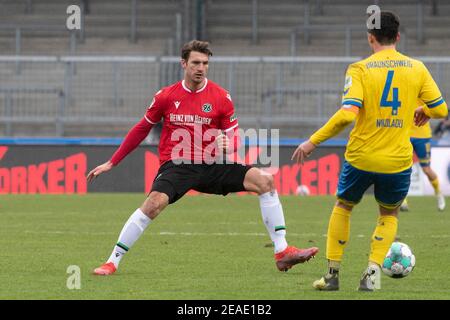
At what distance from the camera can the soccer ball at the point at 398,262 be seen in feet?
30.8

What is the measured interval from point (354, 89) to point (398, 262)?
180cm

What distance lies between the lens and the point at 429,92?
8.62 metres

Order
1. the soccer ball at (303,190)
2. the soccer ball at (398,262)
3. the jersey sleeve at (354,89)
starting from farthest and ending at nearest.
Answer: the soccer ball at (303,190), the soccer ball at (398,262), the jersey sleeve at (354,89)

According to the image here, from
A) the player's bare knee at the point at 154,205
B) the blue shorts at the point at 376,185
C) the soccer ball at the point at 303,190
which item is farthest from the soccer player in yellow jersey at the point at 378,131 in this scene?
the soccer ball at the point at 303,190

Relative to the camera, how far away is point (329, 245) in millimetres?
8758

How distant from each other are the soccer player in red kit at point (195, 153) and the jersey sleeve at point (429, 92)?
1974 millimetres

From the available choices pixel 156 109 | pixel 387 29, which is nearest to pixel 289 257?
pixel 156 109

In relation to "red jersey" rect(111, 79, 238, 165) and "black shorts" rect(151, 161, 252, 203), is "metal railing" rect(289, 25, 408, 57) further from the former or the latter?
"black shorts" rect(151, 161, 252, 203)

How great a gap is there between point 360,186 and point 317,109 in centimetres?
1683

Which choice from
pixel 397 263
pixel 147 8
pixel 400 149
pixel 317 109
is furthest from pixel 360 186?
pixel 147 8

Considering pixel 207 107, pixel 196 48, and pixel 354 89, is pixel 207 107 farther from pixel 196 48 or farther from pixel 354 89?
pixel 354 89

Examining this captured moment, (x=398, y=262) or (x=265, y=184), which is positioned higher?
(x=265, y=184)

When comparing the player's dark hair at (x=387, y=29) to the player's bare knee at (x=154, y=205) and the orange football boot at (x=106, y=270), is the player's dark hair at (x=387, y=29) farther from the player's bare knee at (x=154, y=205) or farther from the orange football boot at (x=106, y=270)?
the orange football boot at (x=106, y=270)

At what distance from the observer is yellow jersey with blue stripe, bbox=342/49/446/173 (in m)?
8.41
